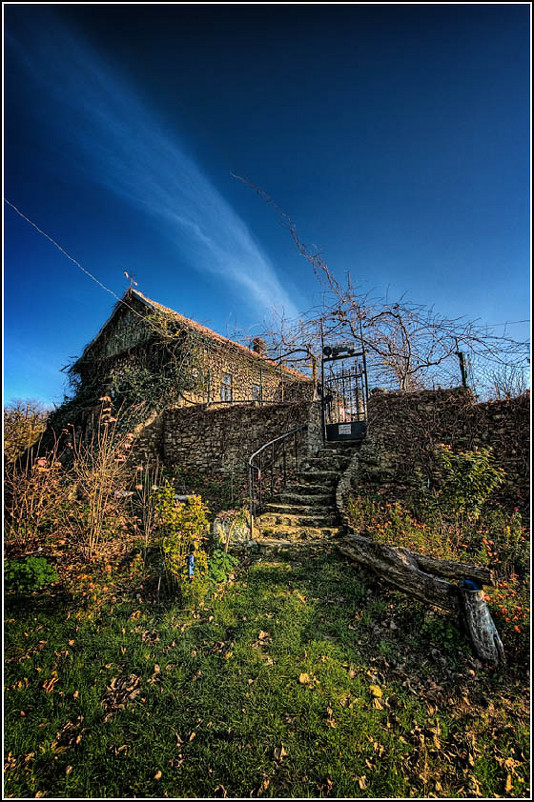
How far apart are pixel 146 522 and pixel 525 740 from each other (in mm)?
4330

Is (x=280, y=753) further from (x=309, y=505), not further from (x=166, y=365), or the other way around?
(x=166, y=365)

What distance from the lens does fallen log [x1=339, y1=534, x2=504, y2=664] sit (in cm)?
300

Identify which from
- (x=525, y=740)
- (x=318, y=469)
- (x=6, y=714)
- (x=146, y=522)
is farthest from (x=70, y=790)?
(x=318, y=469)

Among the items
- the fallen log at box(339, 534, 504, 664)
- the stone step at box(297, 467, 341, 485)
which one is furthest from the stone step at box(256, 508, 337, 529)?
the fallen log at box(339, 534, 504, 664)

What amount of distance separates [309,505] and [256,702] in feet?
14.4

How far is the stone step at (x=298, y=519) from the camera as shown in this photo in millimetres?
6094

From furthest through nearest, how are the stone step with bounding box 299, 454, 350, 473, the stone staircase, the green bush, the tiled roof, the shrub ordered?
the tiled roof < the stone step with bounding box 299, 454, 350, 473 < the stone staircase < the shrub < the green bush

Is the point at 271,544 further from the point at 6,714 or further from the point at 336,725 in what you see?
the point at 6,714

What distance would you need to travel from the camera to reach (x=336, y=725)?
241 centimetres

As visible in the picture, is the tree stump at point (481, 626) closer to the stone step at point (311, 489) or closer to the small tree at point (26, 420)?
the stone step at point (311, 489)

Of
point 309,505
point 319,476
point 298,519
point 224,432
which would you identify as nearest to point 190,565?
point 298,519

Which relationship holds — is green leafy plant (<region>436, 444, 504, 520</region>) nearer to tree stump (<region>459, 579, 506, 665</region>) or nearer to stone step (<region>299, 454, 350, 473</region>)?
tree stump (<region>459, 579, 506, 665</region>)

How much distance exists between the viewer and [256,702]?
103 inches

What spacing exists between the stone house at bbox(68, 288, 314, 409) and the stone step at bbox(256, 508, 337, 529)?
4838 mm
